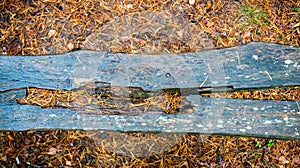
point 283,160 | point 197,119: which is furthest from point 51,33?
point 283,160

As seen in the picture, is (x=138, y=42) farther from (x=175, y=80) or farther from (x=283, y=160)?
(x=283, y=160)

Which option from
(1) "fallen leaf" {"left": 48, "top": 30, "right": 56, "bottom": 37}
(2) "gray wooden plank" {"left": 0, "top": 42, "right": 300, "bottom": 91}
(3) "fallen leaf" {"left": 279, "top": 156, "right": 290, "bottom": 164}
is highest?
(1) "fallen leaf" {"left": 48, "top": 30, "right": 56, "bottom": 37}

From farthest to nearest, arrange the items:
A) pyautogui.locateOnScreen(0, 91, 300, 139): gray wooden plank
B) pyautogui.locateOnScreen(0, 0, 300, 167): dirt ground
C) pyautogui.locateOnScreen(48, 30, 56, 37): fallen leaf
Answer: pyautogui.locateOnScreen(48, 30, 56, 37): fallen leaf
pyautogui.locateOnScreen(0, 0, 300, 167): dirt ground
pyautogui.locateOnScreen(0, 91, 300, 139): gray wooden plank

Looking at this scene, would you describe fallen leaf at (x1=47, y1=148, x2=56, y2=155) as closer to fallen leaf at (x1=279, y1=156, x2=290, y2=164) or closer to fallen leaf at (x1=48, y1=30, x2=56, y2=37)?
fallen leaf at (x1=48, y1=30, x2=56, y2=37)

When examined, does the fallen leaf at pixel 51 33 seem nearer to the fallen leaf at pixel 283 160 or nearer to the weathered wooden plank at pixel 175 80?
the weathered wooden plank at pixel 175 80

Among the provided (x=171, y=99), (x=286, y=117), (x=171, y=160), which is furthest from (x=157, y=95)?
(x=286, y=117)

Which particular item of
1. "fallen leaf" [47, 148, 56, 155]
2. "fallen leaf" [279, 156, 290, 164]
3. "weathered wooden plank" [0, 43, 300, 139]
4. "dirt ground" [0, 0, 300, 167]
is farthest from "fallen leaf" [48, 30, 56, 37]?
"fallen leaf" [279, 156, 290, 164]
